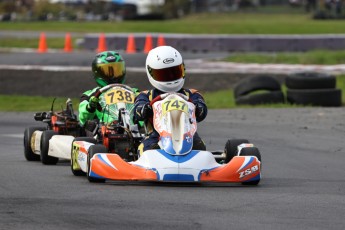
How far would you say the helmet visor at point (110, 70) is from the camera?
10.8 m

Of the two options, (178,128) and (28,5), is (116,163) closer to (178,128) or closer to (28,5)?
(178,128)

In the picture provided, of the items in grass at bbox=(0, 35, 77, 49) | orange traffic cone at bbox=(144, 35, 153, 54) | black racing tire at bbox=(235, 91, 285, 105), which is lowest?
grass at bbox=(0, 35, 77, 49)

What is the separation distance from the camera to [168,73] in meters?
9.05

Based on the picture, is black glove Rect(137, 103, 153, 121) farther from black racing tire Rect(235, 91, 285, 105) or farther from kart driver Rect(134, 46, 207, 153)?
black racing tire Rect(235, 91, 285, 105)

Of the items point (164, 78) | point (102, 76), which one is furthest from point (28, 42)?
point (164, 78)

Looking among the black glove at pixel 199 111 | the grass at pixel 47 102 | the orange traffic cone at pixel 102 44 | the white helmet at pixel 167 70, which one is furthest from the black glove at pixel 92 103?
the orange traffic cone at pixel 102 44

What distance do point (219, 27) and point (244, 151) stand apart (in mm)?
34931

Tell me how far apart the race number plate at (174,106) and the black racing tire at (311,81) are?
851cm

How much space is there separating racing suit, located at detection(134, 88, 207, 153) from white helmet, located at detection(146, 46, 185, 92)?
12 cm

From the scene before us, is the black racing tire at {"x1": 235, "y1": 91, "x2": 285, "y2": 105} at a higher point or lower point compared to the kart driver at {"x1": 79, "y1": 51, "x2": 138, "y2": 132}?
lower

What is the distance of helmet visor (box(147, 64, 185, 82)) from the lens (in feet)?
29.7

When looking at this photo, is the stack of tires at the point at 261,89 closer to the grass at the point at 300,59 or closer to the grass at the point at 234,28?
Result: the grass at the point at 300,59

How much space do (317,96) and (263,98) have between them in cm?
94

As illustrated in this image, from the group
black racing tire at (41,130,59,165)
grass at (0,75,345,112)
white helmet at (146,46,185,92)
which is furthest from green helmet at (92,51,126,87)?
grass at (0,75,345,112)
